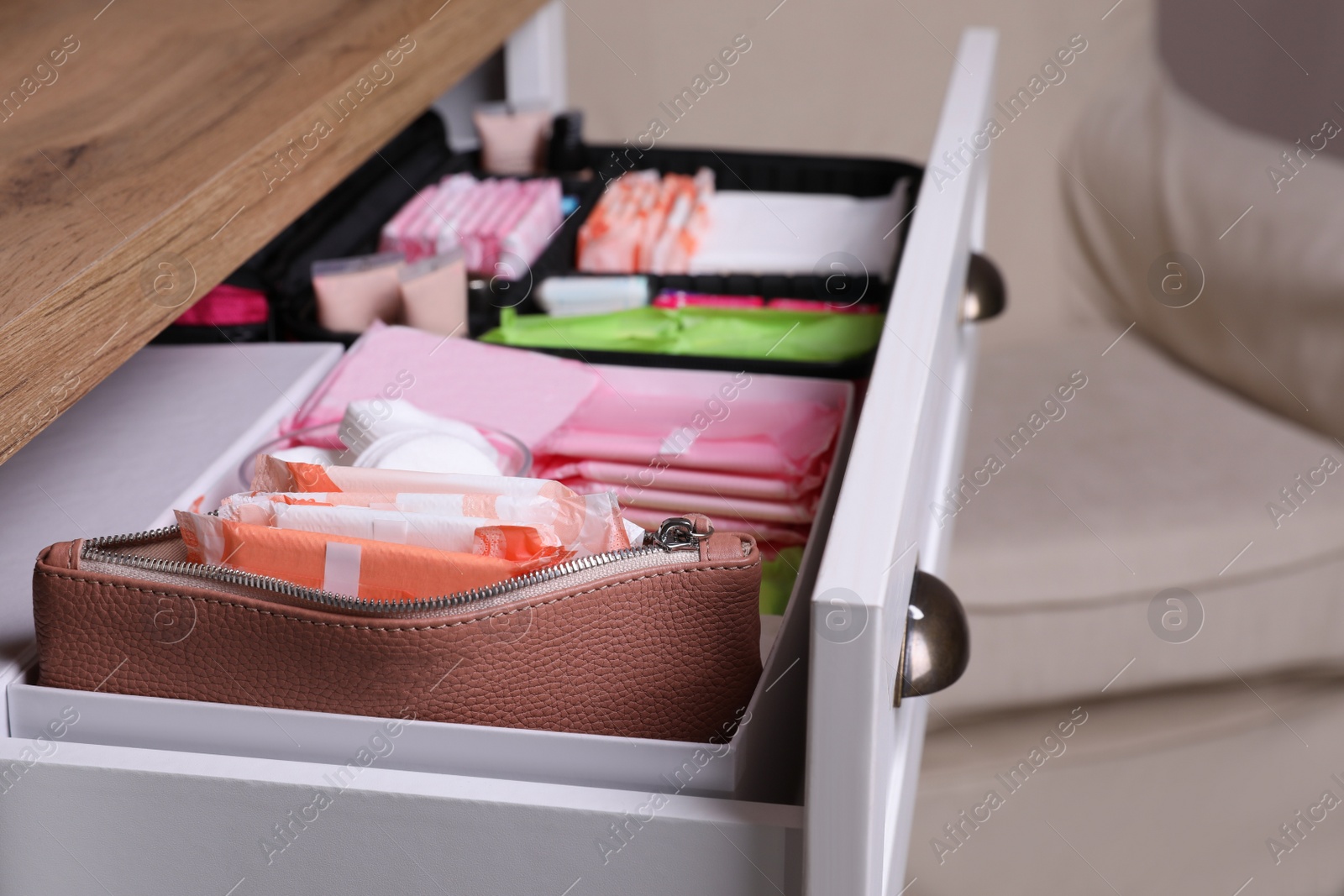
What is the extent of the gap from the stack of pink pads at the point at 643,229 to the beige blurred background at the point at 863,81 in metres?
1.13

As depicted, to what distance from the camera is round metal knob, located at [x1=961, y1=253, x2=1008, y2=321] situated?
1.08 m

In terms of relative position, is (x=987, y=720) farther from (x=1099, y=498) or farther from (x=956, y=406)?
(x=956, y=406)

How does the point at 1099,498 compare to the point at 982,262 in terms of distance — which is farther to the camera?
the point at 1099,498

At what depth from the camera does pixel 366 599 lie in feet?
1.69

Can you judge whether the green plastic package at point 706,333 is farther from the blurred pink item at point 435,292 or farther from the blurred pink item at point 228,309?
the blurred pink item at point 228,309

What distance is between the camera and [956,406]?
1.08 m

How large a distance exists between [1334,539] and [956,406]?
0.68 m

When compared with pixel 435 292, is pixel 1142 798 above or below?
below

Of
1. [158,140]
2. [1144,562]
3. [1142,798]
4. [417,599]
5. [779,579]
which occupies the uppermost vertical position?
[158,140]

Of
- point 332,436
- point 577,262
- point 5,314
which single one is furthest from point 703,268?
point 5,314

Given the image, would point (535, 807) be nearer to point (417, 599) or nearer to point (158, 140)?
point (417, 599)

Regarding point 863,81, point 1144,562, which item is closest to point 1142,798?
point 1144,562

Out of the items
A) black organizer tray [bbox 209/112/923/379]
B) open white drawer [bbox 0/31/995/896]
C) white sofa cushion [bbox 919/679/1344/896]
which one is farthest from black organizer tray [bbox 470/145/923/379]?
white sofa cushion [bbox 919/679/1344/896]

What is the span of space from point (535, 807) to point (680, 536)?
13 centimetres
